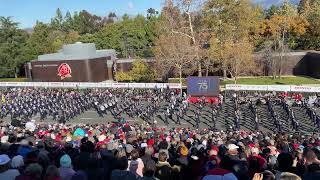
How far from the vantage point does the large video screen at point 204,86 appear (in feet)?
114

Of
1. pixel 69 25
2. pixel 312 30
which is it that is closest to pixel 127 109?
pixel 312 30

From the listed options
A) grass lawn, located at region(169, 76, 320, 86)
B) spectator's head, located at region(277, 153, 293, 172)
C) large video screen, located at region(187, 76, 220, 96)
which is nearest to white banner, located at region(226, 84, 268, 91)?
large video screen, located at region(187, 76, 220, 96)

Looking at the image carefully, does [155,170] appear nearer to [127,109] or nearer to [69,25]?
[127,109]

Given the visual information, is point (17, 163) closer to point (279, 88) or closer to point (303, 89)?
point (303, 89)

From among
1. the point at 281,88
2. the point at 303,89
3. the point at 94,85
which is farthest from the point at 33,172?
the point at 94,85

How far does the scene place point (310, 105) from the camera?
100.0 feet

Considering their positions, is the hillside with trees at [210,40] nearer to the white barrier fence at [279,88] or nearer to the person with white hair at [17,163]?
the white barrier fence at [279,88]

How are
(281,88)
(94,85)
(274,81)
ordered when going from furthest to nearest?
1. (274,81)
2. (94,85)
3. (281,88)

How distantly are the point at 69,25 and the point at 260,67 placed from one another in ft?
238

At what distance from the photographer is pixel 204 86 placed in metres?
35.1

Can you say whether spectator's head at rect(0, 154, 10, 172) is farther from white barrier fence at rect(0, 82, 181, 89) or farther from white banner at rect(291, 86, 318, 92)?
white barrier fence at rect(0, 82, 181, 89)

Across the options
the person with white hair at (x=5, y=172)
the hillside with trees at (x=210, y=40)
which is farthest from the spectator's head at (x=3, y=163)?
the hillside with trees at (x=210, y=40)

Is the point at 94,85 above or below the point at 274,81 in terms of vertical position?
above

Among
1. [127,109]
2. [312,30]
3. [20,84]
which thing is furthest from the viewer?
[312,30]
